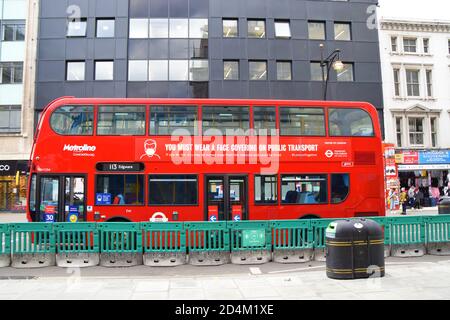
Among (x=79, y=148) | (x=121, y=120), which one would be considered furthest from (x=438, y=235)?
(x=79, y=148)

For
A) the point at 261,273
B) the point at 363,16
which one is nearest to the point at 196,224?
the point at 261,273

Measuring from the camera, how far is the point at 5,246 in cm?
984

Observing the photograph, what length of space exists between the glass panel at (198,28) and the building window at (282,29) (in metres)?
5.51

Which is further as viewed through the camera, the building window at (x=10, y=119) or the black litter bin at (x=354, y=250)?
the building window at (x=10, y=119)

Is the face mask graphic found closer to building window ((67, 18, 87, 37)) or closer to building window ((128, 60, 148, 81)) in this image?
building window ((128, 60, 148, 81))

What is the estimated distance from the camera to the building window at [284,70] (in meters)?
30.5

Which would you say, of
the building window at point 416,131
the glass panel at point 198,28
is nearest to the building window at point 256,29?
the glass panel at point 198,28

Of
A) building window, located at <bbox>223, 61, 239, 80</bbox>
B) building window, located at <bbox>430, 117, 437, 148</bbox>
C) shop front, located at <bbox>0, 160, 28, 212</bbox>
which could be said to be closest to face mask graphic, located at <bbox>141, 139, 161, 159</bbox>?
building window, located at <bbox>223, 61, 239, 80</bbox>

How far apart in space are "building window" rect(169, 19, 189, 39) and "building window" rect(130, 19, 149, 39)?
1885 mm

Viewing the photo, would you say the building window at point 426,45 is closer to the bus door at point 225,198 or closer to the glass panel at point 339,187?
the glass panel at point 339,187

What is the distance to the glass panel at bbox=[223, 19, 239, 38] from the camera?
30.5 m

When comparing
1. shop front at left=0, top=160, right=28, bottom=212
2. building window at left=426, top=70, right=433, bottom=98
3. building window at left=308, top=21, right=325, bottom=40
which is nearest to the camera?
shop front at left=0, top=160, right=28, bottom=212

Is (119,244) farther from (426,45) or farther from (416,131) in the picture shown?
(426,45)
